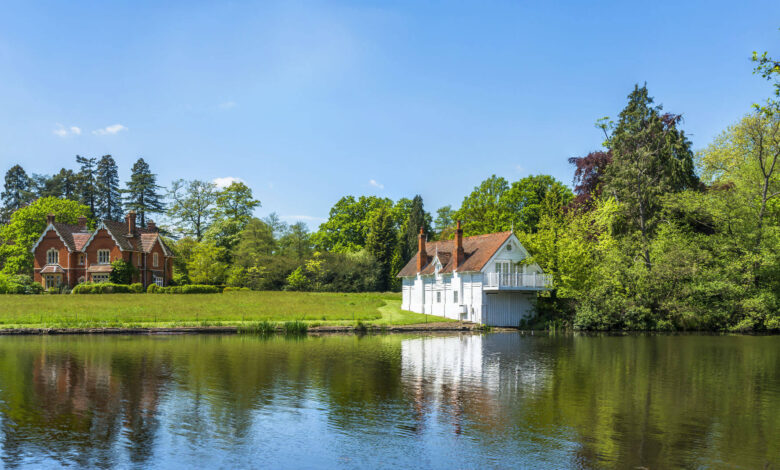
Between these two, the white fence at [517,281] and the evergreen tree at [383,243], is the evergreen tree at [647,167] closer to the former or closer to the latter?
the white fence at [517,281]

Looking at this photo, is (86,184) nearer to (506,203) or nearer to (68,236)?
(68,236)

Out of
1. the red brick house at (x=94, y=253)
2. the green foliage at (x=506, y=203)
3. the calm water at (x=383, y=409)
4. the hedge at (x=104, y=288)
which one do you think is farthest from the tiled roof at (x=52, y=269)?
the green foliage at (x=506, y=203)

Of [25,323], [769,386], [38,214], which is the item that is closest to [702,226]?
[769,386]

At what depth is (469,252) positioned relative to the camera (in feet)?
157

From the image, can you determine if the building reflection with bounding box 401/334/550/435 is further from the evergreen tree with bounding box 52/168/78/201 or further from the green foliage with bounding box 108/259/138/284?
the evergreen tree with bounding box 52/168/78/201

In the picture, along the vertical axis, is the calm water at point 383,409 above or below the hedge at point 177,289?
below

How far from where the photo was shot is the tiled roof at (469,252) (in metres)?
44.7

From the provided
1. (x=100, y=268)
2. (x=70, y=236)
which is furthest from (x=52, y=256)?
(x=100, y=268)

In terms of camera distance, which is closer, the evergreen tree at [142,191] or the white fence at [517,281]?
the white fence at [517,281]

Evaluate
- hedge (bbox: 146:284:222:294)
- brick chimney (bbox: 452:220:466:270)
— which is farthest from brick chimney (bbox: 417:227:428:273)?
hedge (bbox: 146:284:222:294)

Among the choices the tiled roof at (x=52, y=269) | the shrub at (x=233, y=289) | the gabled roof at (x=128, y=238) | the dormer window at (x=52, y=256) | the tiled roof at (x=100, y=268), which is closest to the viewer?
the tiled roof at (x=100, y=268)

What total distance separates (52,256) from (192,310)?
2998cm

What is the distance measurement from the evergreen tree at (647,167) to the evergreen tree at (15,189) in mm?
89995

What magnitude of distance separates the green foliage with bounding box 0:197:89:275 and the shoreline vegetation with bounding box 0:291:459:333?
23786 millimetres
